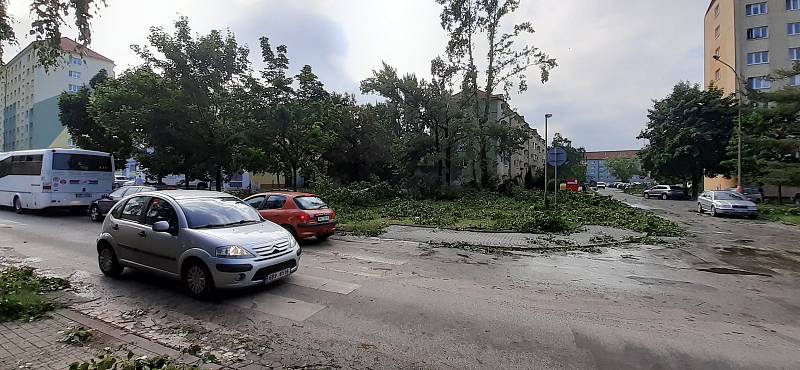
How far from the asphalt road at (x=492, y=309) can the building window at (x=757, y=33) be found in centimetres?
4685

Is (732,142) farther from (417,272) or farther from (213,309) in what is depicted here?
(213,309)

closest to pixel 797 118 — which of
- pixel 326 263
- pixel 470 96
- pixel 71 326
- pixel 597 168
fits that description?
pixel 470 96

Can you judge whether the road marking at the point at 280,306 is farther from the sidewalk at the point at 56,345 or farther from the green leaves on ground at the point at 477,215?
the green leaves on ground at the point at 477,215

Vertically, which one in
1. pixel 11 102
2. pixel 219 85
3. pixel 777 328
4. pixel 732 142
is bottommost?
pixel 777 328

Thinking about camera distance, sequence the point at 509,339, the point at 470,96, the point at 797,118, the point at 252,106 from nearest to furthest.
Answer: the point at 509,339, the point at 252,106, the point at 797,118, the point at 470,96

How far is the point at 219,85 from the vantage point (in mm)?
25484

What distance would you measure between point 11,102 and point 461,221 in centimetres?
10255

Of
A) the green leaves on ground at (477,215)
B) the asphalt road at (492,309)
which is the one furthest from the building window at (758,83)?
the asphalt road at (492,309)

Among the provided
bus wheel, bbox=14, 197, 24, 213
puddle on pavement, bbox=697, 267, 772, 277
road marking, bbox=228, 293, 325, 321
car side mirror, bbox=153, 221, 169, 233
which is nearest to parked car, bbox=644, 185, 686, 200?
puddle on pavement, bbox=697, 267, 772, 277

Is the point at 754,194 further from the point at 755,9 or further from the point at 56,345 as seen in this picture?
the point at 56,345

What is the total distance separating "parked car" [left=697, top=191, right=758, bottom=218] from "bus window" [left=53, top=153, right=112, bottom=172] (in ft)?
101

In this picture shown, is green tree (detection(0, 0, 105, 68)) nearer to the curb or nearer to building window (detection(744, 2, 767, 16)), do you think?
the curb

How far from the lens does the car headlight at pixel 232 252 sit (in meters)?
6.01

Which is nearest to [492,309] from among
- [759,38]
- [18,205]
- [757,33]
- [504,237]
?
[504,237]
